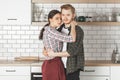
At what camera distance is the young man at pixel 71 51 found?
322 centimetres

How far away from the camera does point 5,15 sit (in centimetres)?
461

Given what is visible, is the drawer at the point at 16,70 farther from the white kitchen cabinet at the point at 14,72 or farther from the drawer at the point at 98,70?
Result: the drawer at the point at 98,70

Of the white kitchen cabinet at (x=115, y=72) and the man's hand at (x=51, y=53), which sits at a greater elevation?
the man's hand at (x=51, y=53)

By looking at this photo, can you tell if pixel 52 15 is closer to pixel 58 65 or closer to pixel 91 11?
pixel 58 65

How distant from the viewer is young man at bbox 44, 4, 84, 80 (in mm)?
3219

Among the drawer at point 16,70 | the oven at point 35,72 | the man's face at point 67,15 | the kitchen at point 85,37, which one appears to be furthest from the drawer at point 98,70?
the man's face at point 67,15

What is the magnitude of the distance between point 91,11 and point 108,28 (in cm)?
39

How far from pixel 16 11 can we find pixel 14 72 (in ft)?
3.05

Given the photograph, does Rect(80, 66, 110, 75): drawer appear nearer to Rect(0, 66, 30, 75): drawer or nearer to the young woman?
Rect(0, 66, 30, 75): drawer

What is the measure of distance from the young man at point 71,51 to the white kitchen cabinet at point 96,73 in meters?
1.06

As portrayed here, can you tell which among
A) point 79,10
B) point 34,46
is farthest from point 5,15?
point 79,10

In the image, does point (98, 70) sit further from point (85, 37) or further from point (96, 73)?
point (85, 37)

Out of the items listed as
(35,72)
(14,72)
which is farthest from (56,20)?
(14,72)

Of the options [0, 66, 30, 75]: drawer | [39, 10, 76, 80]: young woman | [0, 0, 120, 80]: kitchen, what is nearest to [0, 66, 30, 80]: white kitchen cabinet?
[0, 66, 30, 75]: drawer
